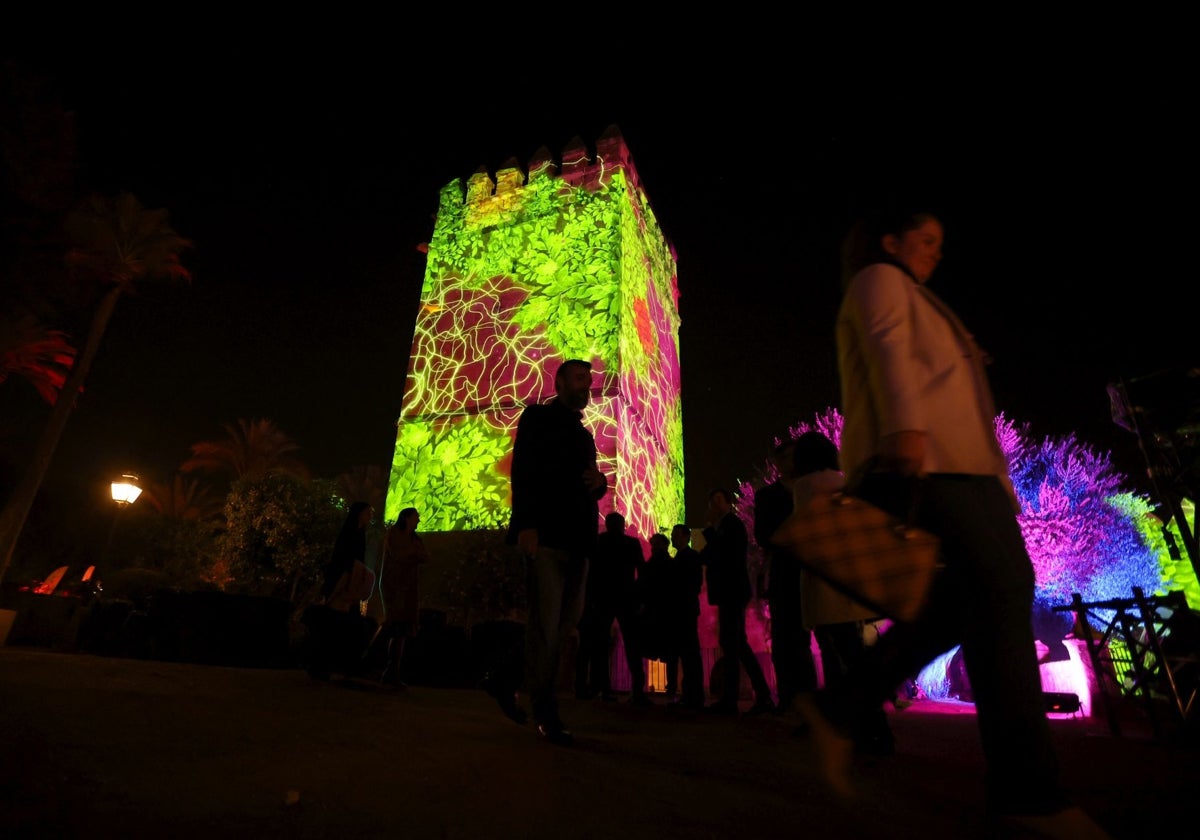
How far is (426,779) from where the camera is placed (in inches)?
81.4

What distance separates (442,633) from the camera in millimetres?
8656

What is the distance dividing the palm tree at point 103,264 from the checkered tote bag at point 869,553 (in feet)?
74.4

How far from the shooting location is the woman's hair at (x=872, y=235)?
237 centimetres

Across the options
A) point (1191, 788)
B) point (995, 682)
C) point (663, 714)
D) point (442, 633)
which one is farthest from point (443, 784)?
point (442, 633)

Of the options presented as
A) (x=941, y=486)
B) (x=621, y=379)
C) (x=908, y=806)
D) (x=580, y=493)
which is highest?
(x=621, y=379)

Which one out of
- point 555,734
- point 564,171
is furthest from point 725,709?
point 564,171

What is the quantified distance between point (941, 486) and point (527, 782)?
5.27 ft

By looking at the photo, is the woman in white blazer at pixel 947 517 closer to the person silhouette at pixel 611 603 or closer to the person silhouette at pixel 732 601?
the person silhouette at pixel 732 601

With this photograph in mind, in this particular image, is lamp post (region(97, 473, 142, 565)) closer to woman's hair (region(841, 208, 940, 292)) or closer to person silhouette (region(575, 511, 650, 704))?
person silhouette (region(575, 511, 650, 704))

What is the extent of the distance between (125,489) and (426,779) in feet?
49.2

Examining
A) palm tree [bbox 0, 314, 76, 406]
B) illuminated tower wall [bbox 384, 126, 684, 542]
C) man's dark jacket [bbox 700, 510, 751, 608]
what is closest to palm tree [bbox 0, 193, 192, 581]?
palm tree [bbox 0, 314, 76, 406]

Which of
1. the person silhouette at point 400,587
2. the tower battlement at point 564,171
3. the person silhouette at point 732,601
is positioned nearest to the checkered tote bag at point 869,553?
the person silhouette at point 732,601

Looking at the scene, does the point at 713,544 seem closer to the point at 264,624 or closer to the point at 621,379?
the point at 264,624

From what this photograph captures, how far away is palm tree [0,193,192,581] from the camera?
18.5 metres
